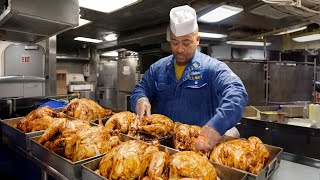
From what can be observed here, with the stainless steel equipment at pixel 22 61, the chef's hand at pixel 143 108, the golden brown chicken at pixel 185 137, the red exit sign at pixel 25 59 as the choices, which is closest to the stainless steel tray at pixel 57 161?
the golden brown chicken at pixel 185 137

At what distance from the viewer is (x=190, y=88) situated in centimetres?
187

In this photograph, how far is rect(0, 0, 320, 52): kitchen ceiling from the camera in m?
3.44

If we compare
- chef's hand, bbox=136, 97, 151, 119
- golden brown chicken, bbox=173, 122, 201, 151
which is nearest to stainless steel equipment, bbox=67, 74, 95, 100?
chef's hand, bbox=136, 97, 151, 119

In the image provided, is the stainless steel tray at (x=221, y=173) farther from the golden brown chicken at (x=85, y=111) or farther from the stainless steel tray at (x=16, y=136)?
the golden brown chicken at (x=85, y=111)

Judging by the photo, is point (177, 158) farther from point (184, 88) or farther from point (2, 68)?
point (2, 68)

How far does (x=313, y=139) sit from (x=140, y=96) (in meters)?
2.66

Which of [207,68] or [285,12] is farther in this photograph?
[285,12]

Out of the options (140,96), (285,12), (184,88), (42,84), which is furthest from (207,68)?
(42,84)

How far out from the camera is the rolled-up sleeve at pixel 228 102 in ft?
4.11

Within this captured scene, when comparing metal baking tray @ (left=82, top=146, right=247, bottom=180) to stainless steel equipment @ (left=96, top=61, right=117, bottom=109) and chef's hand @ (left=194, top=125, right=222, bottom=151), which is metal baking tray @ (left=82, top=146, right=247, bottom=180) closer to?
chef's hand @ (left=194, top=125, right=222, bottom=151)

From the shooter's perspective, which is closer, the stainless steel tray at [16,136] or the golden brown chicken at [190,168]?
the golden brown chicken at [190,168]

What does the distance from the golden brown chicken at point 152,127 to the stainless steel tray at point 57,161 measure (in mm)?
385

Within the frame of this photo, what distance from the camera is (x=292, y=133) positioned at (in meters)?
3.33

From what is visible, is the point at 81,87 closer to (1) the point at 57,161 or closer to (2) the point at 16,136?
(2) the point at 16,136
